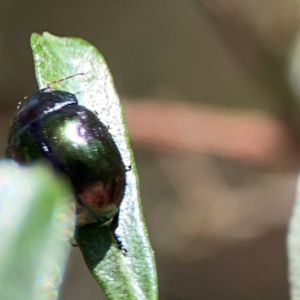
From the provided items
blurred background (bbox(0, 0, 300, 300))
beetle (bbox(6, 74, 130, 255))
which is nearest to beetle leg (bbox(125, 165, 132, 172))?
beetle (bbox(6, 74, 130, 255))

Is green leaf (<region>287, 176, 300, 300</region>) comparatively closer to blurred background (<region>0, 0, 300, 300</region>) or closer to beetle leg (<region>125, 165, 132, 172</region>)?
beetle leg (<region>125, 165, 132, 172</region>)

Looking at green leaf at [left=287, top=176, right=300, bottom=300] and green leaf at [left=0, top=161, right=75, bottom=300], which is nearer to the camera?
green leaf at [left=0, top=161, right=75, bottom=300]

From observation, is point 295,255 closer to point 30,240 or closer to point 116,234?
point 116,234

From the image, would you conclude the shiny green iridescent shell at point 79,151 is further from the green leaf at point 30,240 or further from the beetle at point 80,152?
the green leaf at point 30,240

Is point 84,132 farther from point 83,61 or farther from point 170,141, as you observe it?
point 170,141

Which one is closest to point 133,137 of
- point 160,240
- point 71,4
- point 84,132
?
point 160,240

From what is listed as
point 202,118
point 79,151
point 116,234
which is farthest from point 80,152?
point 202,118

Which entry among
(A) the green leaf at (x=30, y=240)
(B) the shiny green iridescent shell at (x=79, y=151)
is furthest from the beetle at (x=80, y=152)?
(A) the green leaf at (x=30, y=240)
